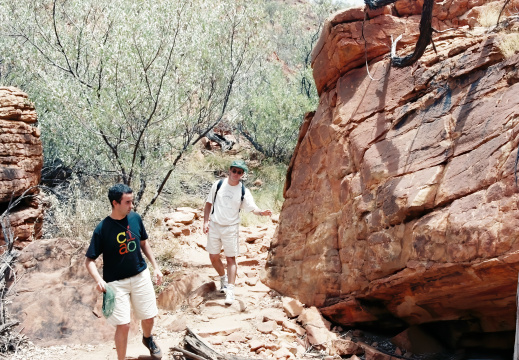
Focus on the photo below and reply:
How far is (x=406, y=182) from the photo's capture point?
4492 millimetres

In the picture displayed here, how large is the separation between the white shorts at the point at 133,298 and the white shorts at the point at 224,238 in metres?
1.79

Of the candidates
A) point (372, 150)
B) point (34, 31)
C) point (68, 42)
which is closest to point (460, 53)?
point (372, 150)

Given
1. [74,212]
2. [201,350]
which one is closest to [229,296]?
[201,350]

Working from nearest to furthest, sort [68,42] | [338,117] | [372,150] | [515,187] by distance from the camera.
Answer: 1. [515,187]
2. [372,150]
3. [338,117]
4. [68,42]

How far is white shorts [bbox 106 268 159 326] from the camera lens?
4137mm

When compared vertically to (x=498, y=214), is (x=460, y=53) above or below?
above

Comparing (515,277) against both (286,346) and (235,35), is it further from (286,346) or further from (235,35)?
(235,35)

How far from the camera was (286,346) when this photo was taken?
16.1 ft

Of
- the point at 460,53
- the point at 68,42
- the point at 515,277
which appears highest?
the point at 68,42

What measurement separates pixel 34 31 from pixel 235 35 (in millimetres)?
3708

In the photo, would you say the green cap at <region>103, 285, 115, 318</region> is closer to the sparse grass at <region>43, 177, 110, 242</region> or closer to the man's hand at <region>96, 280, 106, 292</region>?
the man's hand at <region>96, 280, 106, 292</region>

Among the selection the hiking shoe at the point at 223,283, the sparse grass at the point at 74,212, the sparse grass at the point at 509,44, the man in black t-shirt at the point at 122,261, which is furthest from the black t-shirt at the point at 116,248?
the sparse grass at the point at 509,44

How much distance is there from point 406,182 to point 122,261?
2.74 metres

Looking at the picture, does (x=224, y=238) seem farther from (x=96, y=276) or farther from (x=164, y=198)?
(x=164, y=198)
